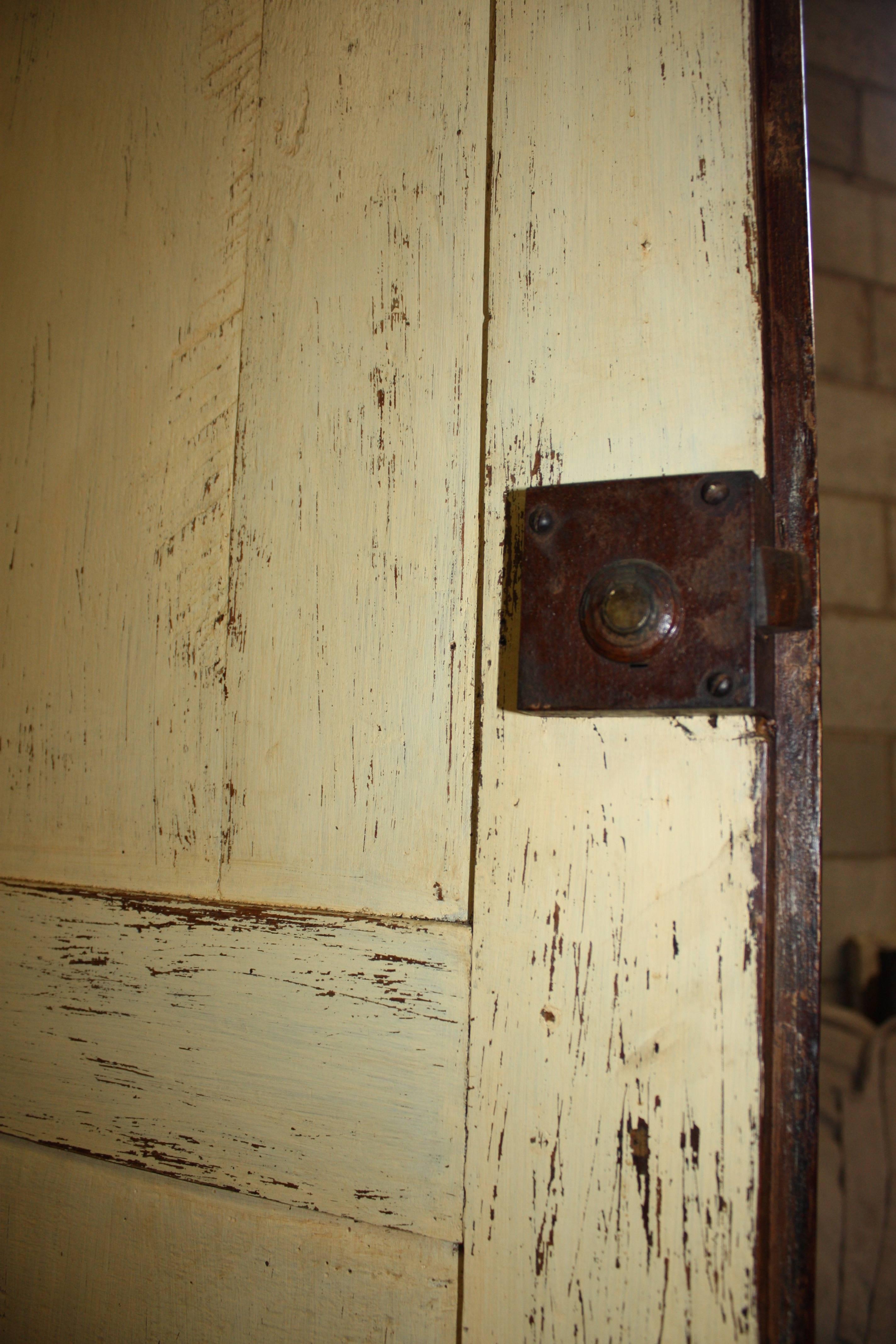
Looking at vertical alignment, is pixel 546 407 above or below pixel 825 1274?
above

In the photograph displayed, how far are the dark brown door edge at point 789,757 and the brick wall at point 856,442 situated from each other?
1413mm

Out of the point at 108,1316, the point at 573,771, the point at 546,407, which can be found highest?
the point at 546,407

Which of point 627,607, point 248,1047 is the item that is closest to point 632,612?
point 627,607

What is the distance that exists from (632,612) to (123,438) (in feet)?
1.41

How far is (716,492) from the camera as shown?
0.38 m

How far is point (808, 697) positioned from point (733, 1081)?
0.19m

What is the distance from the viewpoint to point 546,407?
0.46m

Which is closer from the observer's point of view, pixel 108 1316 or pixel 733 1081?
pixel 733 1081

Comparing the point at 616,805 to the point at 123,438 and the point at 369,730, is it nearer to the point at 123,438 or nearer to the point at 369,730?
the point at 369,730

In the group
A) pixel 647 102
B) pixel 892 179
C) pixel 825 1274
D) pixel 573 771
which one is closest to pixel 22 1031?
pixel 573 771

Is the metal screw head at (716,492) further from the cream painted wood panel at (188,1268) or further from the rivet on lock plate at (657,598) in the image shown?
the cream painted wood panel at (188,1268)

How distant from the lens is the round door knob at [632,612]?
374 mm

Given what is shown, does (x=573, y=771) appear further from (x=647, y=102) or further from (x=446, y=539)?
(x=647, y=102)

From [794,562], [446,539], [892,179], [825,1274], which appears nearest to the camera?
[794,562]
